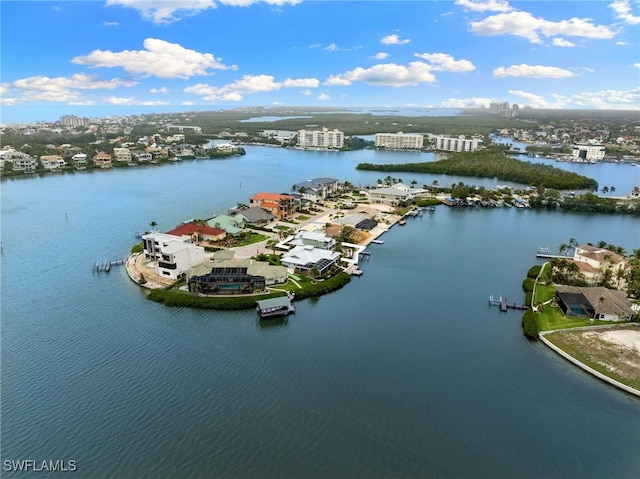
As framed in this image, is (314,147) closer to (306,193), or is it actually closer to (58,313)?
(306,193)

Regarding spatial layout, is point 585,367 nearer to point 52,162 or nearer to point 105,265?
point 105,265

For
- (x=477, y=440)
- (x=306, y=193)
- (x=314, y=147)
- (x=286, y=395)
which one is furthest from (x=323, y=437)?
(x=314, y=147)

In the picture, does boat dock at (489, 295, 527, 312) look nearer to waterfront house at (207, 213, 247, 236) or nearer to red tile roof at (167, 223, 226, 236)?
waterfront house at (207, 213, 247, 236)

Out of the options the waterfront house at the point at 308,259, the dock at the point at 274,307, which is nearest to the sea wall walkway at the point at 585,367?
the dock at the point at 274,307

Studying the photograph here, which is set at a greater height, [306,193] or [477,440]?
[306,193]

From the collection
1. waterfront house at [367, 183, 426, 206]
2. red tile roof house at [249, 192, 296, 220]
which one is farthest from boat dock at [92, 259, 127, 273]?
waterfront house at [367, 183, 426, 206]
